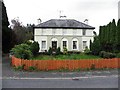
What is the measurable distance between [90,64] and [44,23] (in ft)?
106

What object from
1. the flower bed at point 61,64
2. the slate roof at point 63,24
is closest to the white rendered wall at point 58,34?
the slate roof at point 63,24

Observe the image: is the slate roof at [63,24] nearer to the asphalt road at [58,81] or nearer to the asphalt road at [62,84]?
the asphalt road at [58,81]

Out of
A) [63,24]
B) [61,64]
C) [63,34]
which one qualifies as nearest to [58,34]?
[63,34]

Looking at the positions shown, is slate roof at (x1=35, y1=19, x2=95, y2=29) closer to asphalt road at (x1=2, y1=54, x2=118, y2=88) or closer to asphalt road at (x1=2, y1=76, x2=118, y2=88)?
asphalt road at (x1=2, y1=54, x2=118, y2=88)

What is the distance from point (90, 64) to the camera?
2414 centimetres

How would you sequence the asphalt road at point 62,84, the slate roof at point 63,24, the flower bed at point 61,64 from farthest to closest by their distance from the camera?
the slate roof at point 63,24 < the flower bed at point 61,64 < the asphalt road at point 62,84

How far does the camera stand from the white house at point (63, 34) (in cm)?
5494

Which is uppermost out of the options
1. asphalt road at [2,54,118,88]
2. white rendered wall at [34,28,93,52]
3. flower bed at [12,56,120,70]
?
white rendered wall at [34,28,93,52]

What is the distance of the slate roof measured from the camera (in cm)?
Answer: 5488

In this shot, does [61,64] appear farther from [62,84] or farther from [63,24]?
[63,24]

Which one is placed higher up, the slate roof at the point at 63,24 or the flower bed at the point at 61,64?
the slate roof at the point at 63,24

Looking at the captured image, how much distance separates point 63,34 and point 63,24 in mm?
2040

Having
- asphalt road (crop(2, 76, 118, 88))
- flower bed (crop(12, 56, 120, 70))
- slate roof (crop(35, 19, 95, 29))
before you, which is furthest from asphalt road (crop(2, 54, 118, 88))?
slate roof (crop(35, 19, 95, 29))

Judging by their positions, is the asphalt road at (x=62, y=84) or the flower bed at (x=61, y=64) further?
the flower bed at (x=61, y=64)
